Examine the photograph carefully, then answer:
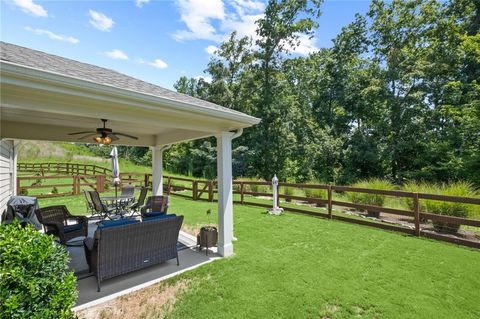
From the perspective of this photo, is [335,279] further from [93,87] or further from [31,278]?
[93,87]

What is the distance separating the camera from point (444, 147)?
13500 millimetres

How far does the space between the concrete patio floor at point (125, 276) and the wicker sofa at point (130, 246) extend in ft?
0.56

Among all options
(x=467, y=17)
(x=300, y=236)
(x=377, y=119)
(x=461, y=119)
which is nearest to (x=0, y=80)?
(x=300, y=236)

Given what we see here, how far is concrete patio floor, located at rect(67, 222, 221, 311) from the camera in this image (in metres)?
3.43

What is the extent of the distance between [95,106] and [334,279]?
13.9 feet

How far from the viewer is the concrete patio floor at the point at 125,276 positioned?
3.43 metres

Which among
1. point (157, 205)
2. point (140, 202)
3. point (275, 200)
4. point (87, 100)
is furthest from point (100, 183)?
point (87, 100)

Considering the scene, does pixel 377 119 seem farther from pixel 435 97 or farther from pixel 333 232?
pixel 333 232

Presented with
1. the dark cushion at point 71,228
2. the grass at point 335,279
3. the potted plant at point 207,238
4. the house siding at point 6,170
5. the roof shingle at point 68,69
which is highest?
the roof shingle at point 68,69

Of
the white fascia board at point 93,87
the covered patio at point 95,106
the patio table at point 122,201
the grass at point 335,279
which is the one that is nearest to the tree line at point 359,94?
the grass at point 335,279

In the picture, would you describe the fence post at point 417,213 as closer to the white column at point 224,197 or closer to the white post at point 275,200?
the white post at point 275,200

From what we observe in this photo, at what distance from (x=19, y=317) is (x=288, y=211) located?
7.66 m

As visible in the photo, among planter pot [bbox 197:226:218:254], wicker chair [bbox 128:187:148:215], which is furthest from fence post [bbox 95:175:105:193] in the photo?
planter pot [bbox 197:226:218:254]

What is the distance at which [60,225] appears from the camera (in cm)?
471
